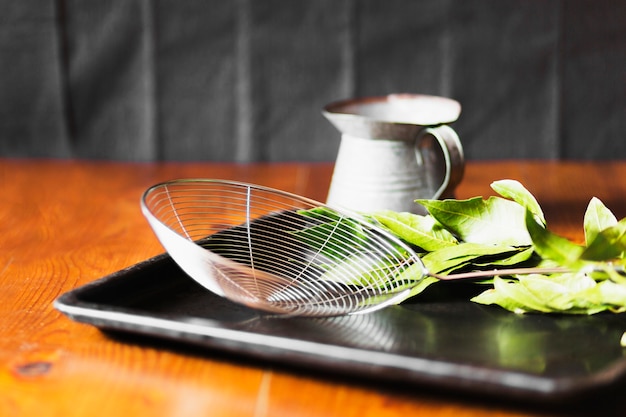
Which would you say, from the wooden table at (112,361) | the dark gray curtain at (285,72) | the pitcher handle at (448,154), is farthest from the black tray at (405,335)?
the dark gray curtain at (285,72)

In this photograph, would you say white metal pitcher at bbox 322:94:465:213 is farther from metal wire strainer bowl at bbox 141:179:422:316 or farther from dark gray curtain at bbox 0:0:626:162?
dark gray curtain at bbox 0:0:626:162

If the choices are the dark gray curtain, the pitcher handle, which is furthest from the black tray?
the dark gray curtain

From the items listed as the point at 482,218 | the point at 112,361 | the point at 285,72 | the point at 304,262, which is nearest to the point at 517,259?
the point at 482,218

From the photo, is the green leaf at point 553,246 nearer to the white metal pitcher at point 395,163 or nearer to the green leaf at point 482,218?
the green leaf at point 482,218

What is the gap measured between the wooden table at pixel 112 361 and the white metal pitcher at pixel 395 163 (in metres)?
0.17

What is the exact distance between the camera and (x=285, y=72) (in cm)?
146

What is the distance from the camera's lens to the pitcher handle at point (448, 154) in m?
0.76

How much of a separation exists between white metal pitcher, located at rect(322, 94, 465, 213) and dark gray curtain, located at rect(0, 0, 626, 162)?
0.66 m

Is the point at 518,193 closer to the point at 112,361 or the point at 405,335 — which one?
the point at 405,335

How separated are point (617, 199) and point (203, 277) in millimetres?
666

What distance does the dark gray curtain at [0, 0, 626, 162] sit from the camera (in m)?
1.41

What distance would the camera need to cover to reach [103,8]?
4.79 ft

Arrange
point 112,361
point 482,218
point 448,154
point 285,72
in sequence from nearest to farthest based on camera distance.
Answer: point 112,361
point 482,218
point 448,154
point 285,72

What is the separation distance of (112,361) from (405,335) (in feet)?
0.60
